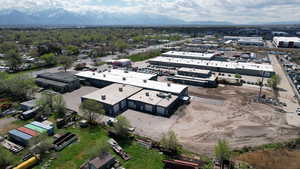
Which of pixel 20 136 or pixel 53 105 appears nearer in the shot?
pixel 20 136

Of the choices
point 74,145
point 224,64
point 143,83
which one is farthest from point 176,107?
point 224,64

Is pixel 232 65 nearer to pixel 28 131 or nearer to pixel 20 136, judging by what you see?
pixel 28 131

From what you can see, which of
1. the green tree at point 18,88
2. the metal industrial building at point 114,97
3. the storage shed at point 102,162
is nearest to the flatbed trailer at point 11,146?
the storage shed at point 102,162

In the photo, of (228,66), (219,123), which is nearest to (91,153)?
(219,123)

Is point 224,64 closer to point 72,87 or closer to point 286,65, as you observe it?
point 286,65

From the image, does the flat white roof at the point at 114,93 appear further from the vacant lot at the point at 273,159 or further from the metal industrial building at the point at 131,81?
the vacant lot at the point at 273,159
